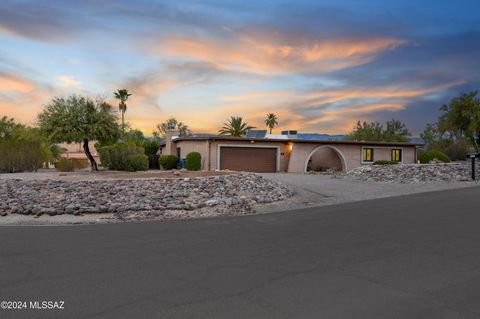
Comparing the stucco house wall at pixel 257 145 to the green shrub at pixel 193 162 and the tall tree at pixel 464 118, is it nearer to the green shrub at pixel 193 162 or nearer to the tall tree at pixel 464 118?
the green shrub at pixel 193 162

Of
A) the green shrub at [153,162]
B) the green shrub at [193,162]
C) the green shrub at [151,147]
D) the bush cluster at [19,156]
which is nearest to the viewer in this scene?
the bush cluster at [19,156]

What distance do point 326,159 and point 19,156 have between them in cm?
2707

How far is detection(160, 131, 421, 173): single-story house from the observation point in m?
34.3

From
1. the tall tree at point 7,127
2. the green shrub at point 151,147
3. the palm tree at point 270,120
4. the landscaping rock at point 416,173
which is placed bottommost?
the landscaping rock at point 416,173

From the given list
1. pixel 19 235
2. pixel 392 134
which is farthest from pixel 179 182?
pixel 392 134

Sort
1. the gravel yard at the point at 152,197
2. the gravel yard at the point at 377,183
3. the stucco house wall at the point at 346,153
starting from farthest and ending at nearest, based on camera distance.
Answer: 1. the stucco house wall at the point at 346,153
2. the gravel yard at the point at 377,183
3. the gravel yard at the point at 152,197

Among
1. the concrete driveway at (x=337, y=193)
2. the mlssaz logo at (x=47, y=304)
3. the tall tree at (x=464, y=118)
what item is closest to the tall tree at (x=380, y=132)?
the tall tree at (x=464, y=118)

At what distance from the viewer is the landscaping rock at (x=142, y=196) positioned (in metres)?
13.0

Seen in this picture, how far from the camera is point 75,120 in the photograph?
83.3ft

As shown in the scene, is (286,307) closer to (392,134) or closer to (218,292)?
(218,292)

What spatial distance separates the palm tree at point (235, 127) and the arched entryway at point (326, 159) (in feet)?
75.0

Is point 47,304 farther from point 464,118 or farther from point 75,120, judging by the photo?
point 464,118

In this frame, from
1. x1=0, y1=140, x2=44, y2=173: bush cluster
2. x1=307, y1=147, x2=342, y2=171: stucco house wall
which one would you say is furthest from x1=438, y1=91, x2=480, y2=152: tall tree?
x1=0, y1=140, x2=44, y2=173: bush cluster

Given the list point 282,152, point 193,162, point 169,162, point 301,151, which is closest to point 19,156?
point 193,162
